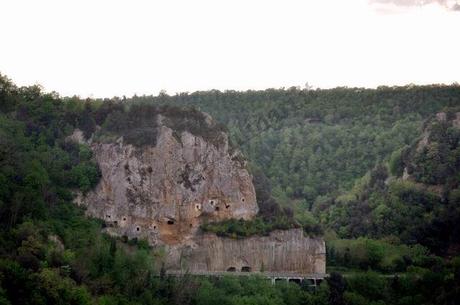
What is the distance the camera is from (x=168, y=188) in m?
82.9

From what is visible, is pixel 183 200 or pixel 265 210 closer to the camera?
pixel 183 200

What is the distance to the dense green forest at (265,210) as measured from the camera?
73750 mm

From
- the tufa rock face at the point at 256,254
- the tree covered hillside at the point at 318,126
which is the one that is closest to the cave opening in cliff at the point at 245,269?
the tufa rock face at the point at 256,254

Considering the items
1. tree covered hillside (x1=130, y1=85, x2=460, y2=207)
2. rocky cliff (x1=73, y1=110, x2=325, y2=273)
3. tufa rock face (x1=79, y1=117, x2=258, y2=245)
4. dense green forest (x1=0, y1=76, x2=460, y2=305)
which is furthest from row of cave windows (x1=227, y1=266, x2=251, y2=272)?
tree covered hillside (x1=130, y1=85, x2=460, y2=207)

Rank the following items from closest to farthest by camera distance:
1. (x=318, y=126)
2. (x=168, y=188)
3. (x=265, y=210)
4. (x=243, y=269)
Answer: (x=168, y=188) → (x=243, y=269) → (x=265, y=210) → (x=318, y=126)

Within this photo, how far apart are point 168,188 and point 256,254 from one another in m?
7.52

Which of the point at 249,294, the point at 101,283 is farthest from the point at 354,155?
the point at 101,283

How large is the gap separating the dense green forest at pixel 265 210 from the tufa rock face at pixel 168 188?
929 mm

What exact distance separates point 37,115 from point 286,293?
2280cm

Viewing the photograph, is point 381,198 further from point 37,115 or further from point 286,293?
point 37,115

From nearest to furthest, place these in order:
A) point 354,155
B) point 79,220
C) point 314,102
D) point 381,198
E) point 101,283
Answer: point 101,283 → point 79,220 → point 381,198 → point 354,155 → point 314,102

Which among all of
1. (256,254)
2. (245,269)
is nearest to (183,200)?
(256,254)

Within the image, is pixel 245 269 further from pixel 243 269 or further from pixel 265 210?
pixel 265 210

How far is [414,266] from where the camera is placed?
8662cm
